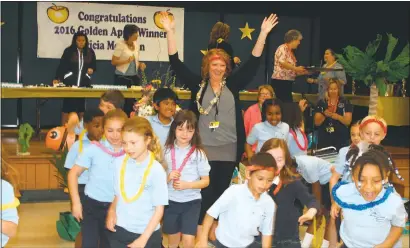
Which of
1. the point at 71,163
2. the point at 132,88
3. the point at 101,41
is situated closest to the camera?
the point at 71,163

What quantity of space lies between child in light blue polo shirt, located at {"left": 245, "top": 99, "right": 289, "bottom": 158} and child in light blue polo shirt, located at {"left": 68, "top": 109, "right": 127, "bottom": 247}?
154 centimetres

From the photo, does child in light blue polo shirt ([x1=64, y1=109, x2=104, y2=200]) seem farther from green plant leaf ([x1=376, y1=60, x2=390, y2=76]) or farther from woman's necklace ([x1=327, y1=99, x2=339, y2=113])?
green plant leaf ([x1=376, y1=60, x2=390, y2=76])

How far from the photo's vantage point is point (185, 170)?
4.39 meters

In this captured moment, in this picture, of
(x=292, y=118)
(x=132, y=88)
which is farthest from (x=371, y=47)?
(x=132, y=88)

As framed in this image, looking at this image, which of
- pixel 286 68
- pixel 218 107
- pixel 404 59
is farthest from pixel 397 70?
pixel 218 107

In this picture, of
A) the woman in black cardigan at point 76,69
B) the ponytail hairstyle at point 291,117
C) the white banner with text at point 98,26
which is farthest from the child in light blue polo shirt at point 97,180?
the white banner with text at point 98,26

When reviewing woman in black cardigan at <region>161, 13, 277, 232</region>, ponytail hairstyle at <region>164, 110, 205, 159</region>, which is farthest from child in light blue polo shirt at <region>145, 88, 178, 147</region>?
ponytail hairstyle at <region>164, 110, 205, 159</region>

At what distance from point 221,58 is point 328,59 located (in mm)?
4256

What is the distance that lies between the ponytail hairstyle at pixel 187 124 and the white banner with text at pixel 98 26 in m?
6.94

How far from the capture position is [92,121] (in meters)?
4.43

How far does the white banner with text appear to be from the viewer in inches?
429

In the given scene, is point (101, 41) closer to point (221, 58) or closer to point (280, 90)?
point (280, 90)

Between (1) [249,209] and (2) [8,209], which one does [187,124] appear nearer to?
(1) [249,209]

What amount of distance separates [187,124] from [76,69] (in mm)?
4955
